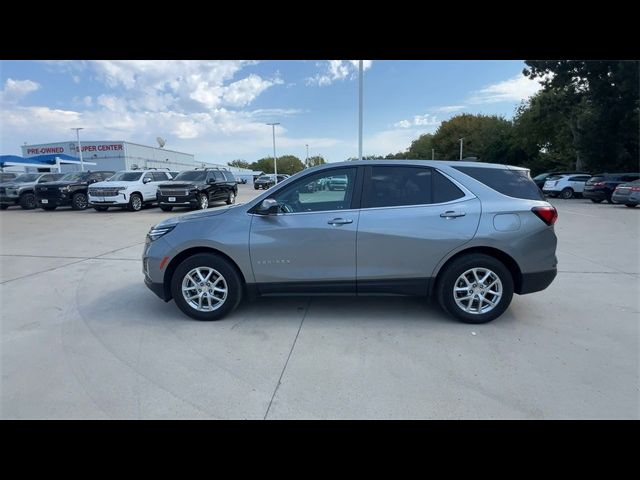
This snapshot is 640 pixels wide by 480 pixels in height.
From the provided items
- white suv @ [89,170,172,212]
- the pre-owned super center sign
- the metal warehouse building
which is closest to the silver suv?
white suv @ [89,170,172,212]

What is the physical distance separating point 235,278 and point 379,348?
1.76 meters

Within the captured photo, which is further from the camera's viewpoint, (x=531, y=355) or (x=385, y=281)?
(x=385, y=281)

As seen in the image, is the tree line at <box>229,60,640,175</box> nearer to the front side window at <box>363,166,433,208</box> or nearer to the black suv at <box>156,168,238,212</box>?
the black suv at <box>156,168,238,212</box>

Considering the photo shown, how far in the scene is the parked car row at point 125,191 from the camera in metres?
14.9

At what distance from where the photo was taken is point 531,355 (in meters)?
3.16

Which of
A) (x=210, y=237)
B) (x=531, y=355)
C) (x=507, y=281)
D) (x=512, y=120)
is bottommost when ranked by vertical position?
(x=531, y=355)

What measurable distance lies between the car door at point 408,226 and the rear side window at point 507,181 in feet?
0.98

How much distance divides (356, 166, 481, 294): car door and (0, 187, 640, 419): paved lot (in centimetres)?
58

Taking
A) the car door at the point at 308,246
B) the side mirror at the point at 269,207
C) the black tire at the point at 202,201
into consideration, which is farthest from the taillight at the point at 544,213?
the black tire at the point at 202,201

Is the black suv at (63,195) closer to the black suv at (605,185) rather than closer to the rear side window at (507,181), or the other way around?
the rear side window at (507,181)

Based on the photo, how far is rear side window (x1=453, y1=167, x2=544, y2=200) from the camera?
381 centimetres

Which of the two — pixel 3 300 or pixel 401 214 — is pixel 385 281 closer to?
pixel 401 214

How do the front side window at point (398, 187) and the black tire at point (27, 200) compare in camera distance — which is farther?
the black tire at point (27, 200)
